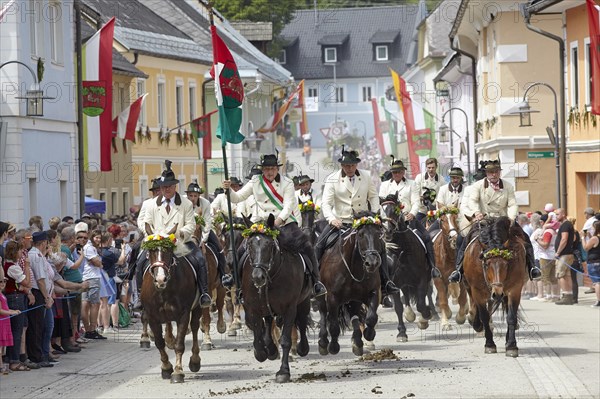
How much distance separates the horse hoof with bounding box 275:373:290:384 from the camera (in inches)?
644

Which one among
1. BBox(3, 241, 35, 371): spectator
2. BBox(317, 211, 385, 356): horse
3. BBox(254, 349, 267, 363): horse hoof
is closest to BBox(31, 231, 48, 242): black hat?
BBox(3, 241, 35, 371): spectator

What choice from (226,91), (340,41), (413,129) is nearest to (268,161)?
(226,91)

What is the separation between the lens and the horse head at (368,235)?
1759 cm

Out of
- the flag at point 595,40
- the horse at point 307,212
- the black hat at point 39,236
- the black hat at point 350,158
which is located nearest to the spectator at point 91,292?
the black hat at point 39,236

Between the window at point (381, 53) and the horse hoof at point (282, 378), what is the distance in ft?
380

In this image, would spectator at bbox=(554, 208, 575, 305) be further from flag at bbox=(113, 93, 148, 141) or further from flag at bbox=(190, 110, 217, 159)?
flag at bbox=(190, 110, 217, 159)

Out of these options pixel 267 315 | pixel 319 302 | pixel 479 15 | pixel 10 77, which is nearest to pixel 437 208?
pixel 319 302

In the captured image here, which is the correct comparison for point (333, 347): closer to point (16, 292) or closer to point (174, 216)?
point (174, 216)

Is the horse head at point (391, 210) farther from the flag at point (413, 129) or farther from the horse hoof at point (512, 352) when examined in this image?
the flag at point (413, 129)

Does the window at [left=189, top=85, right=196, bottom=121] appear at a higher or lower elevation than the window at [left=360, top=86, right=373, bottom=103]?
lower

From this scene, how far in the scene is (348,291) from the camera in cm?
1828

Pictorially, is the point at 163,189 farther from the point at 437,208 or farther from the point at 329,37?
the point at 329,37

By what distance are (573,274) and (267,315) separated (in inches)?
573

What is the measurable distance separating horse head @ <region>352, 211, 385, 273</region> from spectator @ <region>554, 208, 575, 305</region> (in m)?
13.1
